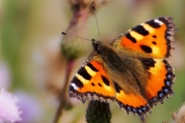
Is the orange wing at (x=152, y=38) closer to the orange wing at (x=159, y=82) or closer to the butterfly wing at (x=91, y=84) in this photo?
the orange wing at (x=159, y=82)

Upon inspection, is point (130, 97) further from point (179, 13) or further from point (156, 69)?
point (179, 13)

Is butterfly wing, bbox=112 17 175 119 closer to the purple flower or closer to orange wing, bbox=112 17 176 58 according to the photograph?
orange wing, bbox=112 17 176 58

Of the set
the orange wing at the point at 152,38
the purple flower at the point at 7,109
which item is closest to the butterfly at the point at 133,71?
the orange wing at the point at 152,38

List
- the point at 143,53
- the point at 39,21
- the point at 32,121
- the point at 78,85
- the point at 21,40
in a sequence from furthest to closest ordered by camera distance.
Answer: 1. the point at 39,21
2. the point at 21,40
3. the point at 32,121
4. the point at 143,53
5. the point at 78,85

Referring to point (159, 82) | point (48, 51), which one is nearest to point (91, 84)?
point (159, 82)

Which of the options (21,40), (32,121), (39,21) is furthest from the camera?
(39,21)

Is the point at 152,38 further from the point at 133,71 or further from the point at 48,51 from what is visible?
the point at 48,51

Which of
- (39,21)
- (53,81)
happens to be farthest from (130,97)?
(39,21)

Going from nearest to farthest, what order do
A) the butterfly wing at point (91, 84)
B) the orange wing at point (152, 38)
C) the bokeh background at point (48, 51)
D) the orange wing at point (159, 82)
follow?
the butterfly wing at point (91, 84) < the orange wing at point (159, 82) < the orange wing at point (152, 38) < the bokeh background at point (48, 51)
